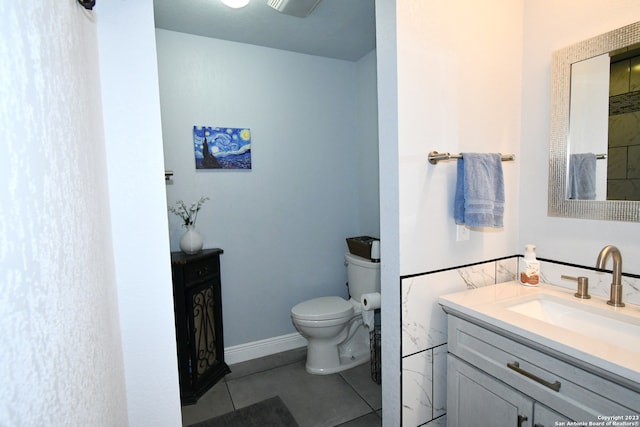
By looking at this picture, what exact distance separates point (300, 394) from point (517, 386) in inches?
54.4

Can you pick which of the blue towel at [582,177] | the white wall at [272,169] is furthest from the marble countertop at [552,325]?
the white wall at [272,169]

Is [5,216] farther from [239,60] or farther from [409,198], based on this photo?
[239,60]

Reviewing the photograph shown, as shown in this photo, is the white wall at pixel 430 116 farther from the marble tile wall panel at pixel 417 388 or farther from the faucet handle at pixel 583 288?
the faucet handle at pixel 583 288

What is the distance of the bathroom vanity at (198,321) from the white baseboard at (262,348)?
0.33 feet

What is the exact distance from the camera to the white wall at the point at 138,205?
849 millimetres

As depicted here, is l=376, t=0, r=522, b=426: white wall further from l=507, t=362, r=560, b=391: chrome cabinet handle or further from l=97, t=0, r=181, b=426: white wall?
l=97, t=0, r=181, b=426: white wall

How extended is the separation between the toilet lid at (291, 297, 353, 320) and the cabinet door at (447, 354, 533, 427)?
96 cm

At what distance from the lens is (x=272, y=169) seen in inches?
98.6

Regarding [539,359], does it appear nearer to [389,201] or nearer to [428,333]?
[428,333]

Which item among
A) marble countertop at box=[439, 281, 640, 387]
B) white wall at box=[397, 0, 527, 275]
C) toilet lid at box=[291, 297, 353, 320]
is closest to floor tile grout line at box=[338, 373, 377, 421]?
toilet lid at box=[291, 297, 353, 320]

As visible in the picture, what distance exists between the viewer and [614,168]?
4.08 ft

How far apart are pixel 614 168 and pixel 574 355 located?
2.59ft

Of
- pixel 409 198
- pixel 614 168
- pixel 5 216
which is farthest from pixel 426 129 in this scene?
pixel 5 216

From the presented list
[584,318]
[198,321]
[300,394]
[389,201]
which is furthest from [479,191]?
[198,321]
